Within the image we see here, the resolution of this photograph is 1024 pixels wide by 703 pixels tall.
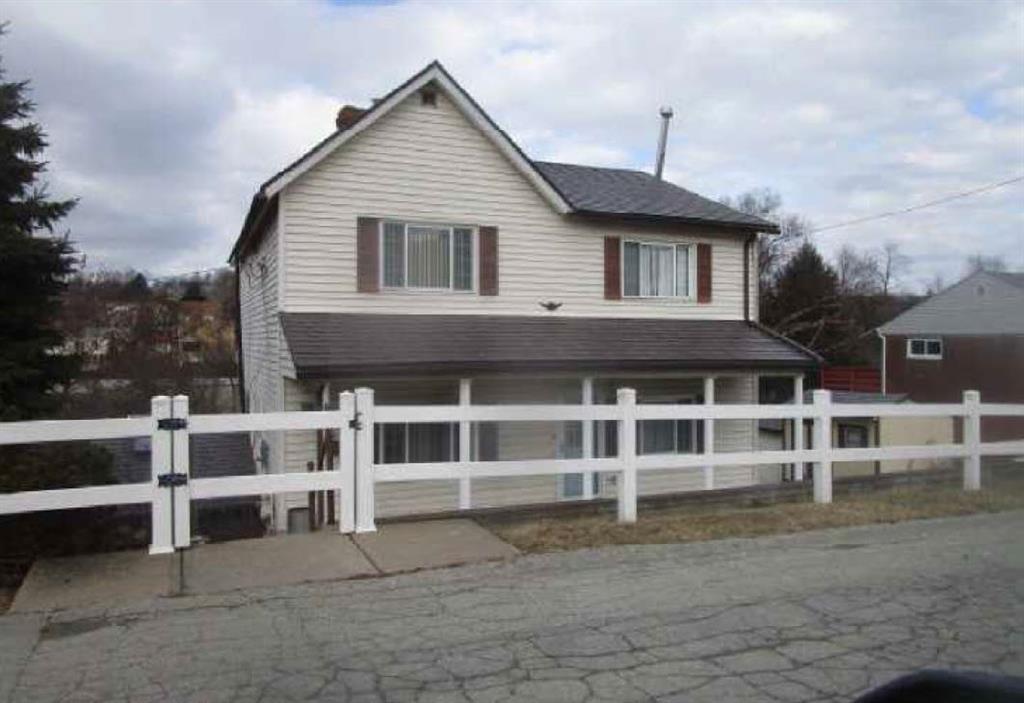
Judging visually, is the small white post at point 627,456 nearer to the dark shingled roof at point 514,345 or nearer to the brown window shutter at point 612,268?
the dark shingled roof at point 514,345

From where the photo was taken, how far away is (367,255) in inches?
632

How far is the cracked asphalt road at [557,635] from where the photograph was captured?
15.8ft

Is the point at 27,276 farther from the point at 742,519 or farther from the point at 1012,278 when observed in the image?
the point at 1012,278

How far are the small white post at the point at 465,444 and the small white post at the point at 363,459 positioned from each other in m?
0.90

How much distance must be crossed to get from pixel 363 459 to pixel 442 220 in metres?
9.11

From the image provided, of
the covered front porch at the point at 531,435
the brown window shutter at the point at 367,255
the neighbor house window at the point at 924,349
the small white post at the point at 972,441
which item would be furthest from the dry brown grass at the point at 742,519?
the neighbor house window at the point at 924,349

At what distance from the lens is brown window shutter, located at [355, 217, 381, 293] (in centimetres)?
1603

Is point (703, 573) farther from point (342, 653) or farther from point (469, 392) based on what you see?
point (469, 392)

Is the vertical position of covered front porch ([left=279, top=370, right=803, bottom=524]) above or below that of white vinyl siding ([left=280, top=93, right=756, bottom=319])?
below

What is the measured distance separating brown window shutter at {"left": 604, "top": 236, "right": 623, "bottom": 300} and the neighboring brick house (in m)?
26.6

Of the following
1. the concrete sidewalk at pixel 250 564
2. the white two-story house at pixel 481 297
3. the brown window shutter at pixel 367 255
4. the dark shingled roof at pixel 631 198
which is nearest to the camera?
the concrete sidewalk at pixel 250 564

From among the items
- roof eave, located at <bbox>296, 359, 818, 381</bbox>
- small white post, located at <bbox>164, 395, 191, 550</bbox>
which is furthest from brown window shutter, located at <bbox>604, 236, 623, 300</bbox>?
small white post, located at <bbox>164, 395, 191, 550</bbox>

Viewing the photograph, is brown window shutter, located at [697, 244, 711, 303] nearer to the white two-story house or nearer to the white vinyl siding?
the white two-story house

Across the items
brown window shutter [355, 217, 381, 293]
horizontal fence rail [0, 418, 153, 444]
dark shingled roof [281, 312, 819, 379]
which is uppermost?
brown window shutter [355, 217, 381, 293]
